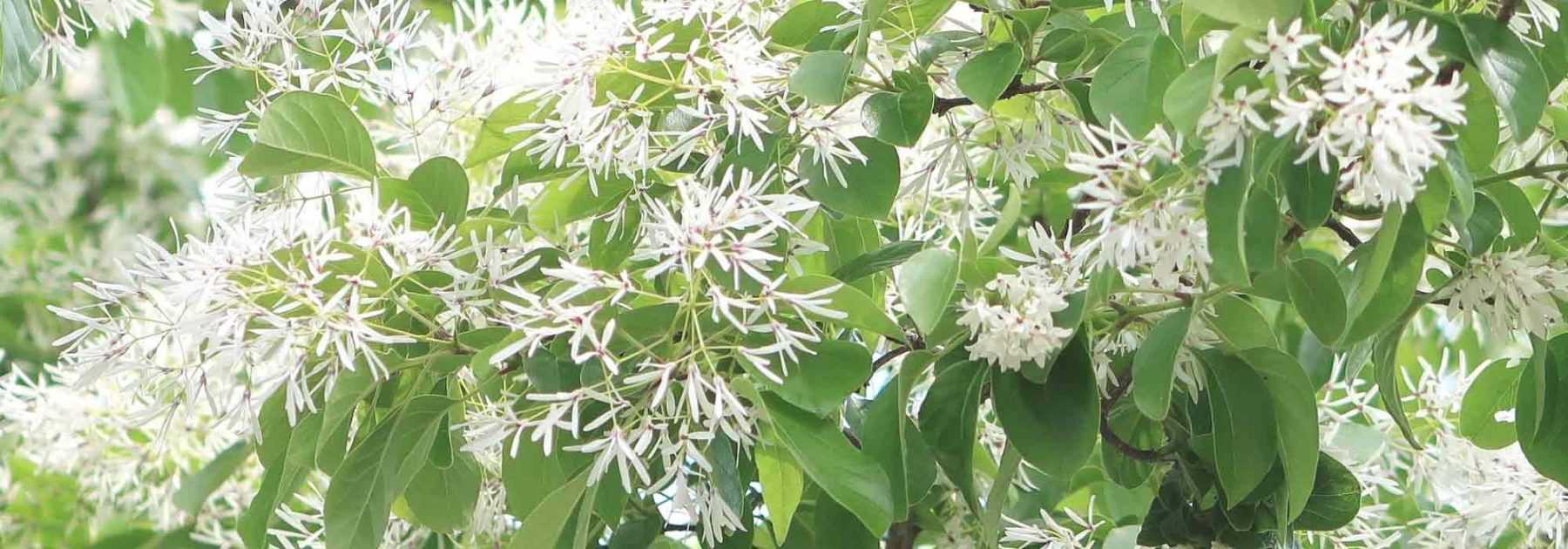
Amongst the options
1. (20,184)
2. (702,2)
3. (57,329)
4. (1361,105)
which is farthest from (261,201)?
(20,184)

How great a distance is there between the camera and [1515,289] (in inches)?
26.1

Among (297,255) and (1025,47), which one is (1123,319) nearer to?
(1025,47)

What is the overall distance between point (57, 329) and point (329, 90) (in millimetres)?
1266

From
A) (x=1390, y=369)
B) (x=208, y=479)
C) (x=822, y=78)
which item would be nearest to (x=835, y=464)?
(x=822, y=78)

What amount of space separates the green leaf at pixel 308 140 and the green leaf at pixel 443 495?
0.48 feet

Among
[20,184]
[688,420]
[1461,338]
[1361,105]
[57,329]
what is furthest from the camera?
[20,184]

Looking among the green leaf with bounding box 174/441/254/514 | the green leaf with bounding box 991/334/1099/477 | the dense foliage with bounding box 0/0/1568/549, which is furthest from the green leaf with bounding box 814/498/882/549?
the green leaf with bounding box 174/441/254/514

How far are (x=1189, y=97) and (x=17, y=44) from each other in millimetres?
743

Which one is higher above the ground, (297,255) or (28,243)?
(297,255)

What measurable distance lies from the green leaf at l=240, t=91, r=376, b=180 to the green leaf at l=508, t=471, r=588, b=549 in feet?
0.61

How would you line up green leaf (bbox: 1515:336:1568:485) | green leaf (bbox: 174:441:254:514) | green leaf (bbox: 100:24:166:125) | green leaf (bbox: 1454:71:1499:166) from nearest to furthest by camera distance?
1. green leaf (bbox: 1454:71:1499:166)
2. green leaf (bbox: 1515:336:1568:485)
3. green leaf (bbox: 174:441:254:514)
4. green leaf (bbox: 100:24:166:125)

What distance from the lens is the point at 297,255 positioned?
2.23 ft

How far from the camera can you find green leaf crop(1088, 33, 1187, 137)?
622 mm

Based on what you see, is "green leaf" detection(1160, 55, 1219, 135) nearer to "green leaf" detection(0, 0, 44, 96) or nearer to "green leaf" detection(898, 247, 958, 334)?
"green leaf" detection(898, 247, 958, 334)
